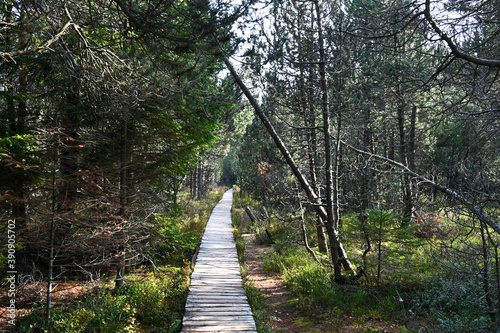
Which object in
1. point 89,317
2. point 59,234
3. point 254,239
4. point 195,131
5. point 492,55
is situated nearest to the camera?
point 492,55

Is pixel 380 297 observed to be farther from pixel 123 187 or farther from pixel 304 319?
pixel 123 187

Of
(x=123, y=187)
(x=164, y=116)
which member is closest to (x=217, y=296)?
(x=123, y=187)

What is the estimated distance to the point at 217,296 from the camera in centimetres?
575

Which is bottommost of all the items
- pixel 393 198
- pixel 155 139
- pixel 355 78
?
pixel 393 198

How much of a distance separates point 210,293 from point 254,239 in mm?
7469

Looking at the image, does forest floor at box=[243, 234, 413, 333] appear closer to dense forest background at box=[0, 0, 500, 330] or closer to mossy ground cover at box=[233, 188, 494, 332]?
mossy ground cover at box=[233, 188, 494, 332]

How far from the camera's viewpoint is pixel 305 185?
731cm

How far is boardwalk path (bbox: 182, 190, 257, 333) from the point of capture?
15.2 ft

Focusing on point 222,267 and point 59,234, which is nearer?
point 59,234

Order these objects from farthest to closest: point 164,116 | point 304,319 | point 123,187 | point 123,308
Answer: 1. point 164,116
2. point 123,187
3. point 304,319
4. point 123,308

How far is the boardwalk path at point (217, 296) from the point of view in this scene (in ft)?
15.2

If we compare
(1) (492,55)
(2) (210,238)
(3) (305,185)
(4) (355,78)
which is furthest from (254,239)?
(1) (492,55)

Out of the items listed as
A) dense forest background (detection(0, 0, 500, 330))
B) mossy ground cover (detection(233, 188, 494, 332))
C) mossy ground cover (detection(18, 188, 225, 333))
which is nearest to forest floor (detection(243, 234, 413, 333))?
mossy ground cover (detection(233, 188, 494, 332))

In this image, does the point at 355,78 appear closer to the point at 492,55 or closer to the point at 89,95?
the point at 492,55
